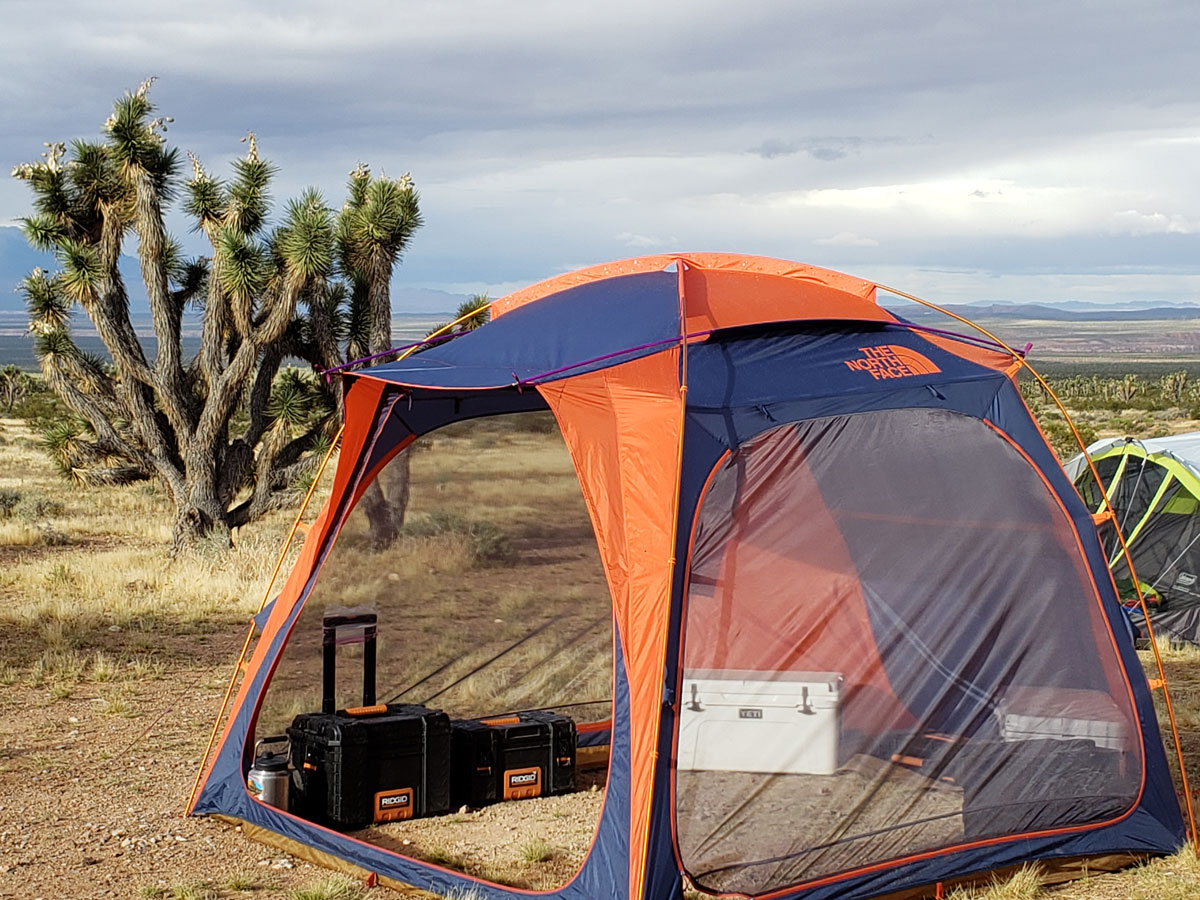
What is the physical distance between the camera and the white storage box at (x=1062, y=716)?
5559mm

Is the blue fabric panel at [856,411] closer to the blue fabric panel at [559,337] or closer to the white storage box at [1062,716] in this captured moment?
the white storage box at [1062,716]

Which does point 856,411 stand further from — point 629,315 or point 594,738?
point 594,738

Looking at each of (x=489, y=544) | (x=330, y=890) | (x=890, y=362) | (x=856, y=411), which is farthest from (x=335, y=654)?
(x=890, y=362)

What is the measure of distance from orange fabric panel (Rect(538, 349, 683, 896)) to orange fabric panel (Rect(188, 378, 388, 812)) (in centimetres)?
141

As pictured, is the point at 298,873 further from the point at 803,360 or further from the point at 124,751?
the point at 803,360

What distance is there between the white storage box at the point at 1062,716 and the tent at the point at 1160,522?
4912 millimetres

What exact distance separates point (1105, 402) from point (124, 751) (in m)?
44.9

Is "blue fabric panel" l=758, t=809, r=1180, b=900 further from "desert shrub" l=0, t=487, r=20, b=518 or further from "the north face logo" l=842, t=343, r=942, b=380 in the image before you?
"desert shrub" l=0, t=487, r=20, b=518

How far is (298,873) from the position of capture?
5.66 m

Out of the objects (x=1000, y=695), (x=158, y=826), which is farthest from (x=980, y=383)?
(x=158, y=826)

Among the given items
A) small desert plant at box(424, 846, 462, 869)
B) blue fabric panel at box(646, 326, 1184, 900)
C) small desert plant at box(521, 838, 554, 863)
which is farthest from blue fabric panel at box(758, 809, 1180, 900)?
small desert plant at box(424, 846, 462, 869)

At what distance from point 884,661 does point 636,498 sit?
1.25 metres

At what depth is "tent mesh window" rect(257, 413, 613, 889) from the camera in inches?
292

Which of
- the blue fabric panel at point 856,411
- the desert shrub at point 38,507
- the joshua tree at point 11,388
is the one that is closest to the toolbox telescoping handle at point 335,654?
the blue fabric panel at point 856,411
